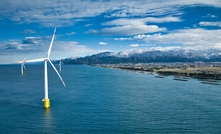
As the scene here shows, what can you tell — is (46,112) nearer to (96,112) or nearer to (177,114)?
(96,112)

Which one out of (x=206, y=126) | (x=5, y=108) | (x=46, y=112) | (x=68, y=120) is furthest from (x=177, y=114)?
(x=5, y=108)

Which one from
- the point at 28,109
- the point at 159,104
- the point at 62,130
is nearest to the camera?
the point at 62,130

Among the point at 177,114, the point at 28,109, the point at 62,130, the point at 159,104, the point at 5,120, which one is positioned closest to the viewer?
the point at 62,130

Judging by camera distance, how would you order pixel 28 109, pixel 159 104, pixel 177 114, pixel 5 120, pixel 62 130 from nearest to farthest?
pixel 62 130, pixel 5 120, pixel 177 114, pixel 28 109, pixel 159 104

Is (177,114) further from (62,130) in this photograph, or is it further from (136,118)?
(62,130)

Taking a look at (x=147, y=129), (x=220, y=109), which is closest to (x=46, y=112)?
(x=147, y=129)

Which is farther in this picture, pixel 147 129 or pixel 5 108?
pixel 5 108

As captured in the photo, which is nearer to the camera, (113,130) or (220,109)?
(113,130)

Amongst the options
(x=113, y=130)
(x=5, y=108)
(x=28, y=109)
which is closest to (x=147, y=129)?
(x=113, y=130)
